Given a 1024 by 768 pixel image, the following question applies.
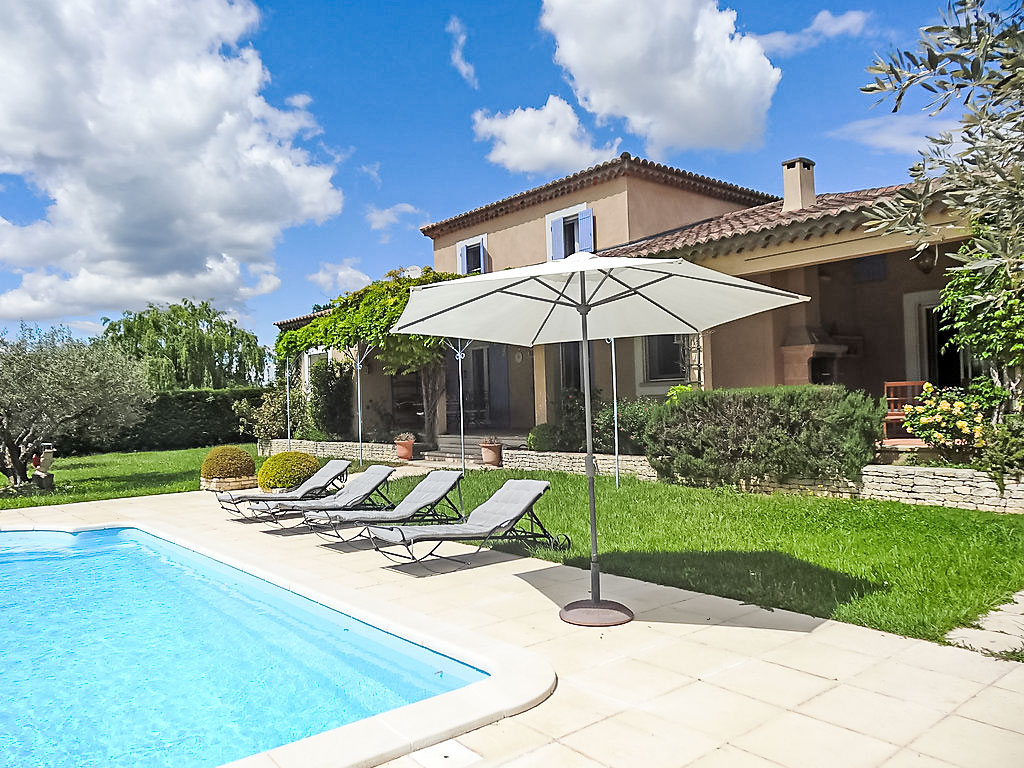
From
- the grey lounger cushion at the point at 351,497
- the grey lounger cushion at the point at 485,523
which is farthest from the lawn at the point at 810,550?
the grey lounger cushion at the point at 351,497

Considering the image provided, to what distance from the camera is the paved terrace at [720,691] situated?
3.64m

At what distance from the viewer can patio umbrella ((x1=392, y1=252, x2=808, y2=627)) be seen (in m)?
5.82

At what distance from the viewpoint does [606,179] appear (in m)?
19.4

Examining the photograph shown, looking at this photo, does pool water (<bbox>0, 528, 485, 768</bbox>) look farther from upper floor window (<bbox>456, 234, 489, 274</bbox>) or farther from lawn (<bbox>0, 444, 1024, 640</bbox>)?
upper floor window (<bbox>456, 234, 489, 274</bbox>)

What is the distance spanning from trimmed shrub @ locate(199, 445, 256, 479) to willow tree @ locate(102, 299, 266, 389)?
647 inches

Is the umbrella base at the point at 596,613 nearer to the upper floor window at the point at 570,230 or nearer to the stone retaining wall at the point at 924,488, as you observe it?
the stone retaining wall at the point at 924,488

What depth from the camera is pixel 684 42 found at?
11.9 m

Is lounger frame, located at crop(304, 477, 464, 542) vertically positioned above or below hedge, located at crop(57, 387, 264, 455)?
below

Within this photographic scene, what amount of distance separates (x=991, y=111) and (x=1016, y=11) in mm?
370

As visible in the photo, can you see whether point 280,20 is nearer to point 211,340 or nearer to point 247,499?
point 247,499

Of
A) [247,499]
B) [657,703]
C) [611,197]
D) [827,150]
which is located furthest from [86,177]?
[657,703]

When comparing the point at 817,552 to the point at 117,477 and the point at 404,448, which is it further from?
the point at 117,477

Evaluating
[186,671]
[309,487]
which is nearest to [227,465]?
[309,487]

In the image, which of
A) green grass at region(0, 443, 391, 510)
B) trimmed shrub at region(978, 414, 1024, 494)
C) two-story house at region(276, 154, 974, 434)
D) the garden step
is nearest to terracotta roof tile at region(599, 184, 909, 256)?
two-story house at region(276, 154, 974, 434)
